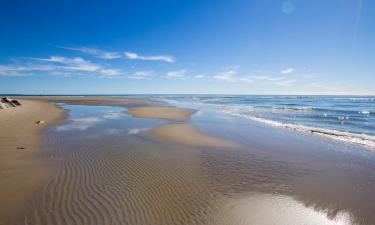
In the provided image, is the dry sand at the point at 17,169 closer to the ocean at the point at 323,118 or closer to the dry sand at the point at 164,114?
the dry sand at the point at 164,114

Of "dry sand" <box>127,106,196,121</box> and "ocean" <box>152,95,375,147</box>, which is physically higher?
"dry sand" <box>127,106,196,121</box>

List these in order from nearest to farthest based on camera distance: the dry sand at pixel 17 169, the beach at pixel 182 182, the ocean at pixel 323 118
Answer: the beach at pixel 182 182
the dry sand at pixel 17 169
the ocean at pixel 323 118

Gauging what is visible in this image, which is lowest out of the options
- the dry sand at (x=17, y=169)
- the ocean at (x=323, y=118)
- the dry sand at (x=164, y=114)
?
the ocean at (x=323, y=118)

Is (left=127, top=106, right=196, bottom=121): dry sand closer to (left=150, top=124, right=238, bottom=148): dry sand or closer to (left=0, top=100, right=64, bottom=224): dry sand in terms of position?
(left=150, top=124, right=238, bottom=148): dry sand

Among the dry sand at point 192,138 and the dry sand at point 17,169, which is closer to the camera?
the dry sand at point 17,169

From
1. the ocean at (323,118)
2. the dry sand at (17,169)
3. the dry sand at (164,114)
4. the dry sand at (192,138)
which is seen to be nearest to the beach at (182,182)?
the dry sand at (17,169)

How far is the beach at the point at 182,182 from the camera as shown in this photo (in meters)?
4.79

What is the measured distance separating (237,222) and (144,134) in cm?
954

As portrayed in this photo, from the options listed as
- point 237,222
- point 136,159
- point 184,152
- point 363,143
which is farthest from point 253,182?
point 363,143

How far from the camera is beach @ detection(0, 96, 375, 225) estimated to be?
4789mm

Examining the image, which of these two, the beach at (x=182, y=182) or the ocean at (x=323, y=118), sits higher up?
the beach at (x=182, y=182)

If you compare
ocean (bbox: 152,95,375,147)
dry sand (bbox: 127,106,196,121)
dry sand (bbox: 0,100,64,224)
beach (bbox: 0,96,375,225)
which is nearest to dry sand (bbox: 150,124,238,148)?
beach (bbox: 0,96,375,225)

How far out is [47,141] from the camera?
36.7 feet

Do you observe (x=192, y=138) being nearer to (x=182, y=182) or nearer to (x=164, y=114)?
(x=182, y=182)
